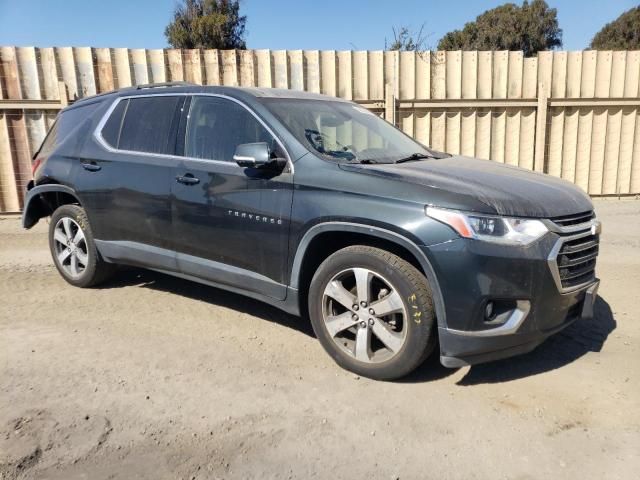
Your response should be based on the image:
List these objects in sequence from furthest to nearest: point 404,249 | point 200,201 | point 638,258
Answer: point 638,258 < point 200,201 < point 404,249

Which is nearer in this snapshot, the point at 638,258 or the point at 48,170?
the point at 48,170

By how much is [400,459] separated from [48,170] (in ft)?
14.2

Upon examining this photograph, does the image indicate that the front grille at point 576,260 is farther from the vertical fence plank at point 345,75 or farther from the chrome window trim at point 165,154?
the vertical fence plank at point 345,75

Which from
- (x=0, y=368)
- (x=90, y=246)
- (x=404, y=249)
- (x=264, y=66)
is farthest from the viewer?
(x=264, y=66)

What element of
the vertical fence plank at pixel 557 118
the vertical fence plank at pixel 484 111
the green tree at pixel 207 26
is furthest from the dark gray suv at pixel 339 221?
the green tree at pixel 207 26

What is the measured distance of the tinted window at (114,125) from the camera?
4.77m

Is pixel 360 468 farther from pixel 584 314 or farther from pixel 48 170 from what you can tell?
pixel 48 170

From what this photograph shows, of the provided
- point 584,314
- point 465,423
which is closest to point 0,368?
point 465,423

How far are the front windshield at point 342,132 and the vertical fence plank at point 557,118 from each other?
5750mm

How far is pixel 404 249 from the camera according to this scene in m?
3.24

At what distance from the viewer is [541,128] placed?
9180 mm

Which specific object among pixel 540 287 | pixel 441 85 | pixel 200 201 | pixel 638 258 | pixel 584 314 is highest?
pixel 441 85

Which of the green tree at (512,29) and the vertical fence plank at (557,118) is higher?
the green tree at (512,29)

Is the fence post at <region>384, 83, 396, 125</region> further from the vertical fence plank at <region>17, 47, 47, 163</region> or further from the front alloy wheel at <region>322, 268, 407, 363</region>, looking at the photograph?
the front alloy wheel at <region>322, 268, 407, 363</region>
